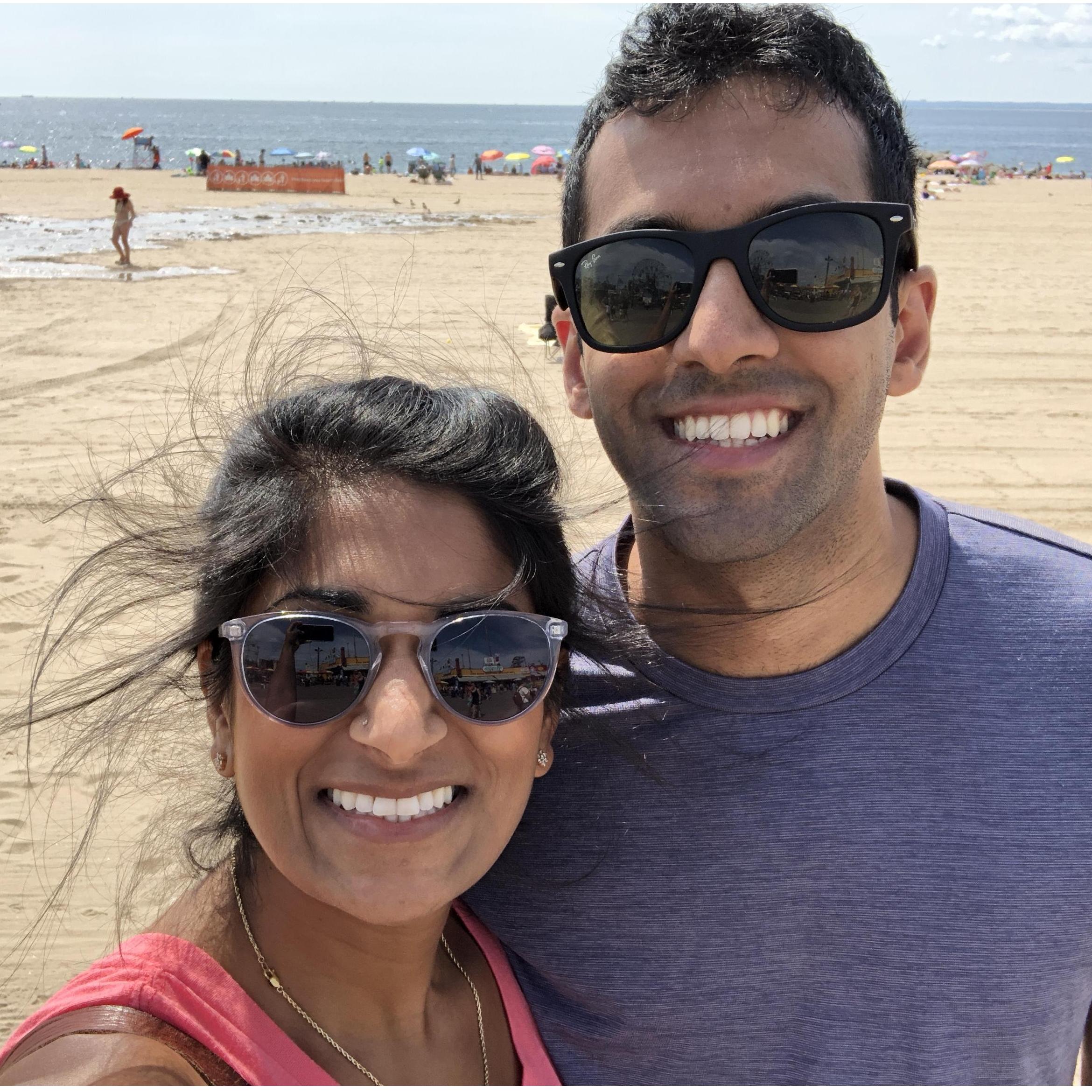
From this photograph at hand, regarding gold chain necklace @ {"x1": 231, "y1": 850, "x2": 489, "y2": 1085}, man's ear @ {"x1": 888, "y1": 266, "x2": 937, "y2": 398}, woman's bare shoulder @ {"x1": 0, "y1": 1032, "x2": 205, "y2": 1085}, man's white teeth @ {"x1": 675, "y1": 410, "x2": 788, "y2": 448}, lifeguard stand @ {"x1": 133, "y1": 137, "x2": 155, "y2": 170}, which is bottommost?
gold chain necklace @ {"x1": 231, "y1": 850, "x2": 489, "y2": 1085}

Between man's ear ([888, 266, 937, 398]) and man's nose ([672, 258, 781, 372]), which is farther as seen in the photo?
man's ear ([888, 266, 937, 398])

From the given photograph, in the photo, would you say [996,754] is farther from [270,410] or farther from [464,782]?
[270,410]

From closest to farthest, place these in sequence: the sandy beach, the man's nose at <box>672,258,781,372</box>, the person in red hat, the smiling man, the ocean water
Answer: the smiling man < the man's nose at <box>672,258,781,372</box> < the sandy beach < the person in red hat < the ocean water

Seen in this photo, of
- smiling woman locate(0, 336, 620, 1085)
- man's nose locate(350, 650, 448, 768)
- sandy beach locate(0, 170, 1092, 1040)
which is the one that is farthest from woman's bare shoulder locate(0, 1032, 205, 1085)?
sandy beach locate(0, 170, 1092, 1040)

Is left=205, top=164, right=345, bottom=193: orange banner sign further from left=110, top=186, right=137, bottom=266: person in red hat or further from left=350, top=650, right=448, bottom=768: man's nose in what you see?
left=350, top=650, right=448, bottom=768: man's nose

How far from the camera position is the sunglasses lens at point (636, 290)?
2076mm

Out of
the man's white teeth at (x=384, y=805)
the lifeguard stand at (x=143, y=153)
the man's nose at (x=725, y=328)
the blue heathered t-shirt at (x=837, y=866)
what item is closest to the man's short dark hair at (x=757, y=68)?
the man's nose at (x=725, y=328)

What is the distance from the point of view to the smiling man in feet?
6.31

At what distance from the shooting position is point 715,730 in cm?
206

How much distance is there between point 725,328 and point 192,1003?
4.75 ft

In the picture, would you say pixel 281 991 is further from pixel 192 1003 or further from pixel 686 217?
pixel 686 217

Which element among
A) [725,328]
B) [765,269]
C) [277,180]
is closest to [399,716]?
[725,328]

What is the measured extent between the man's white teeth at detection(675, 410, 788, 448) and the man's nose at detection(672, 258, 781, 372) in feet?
0.32

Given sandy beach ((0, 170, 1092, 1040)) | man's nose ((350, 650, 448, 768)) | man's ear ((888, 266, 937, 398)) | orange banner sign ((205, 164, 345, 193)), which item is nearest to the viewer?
man's nose ((350, 650, 448, 768))
